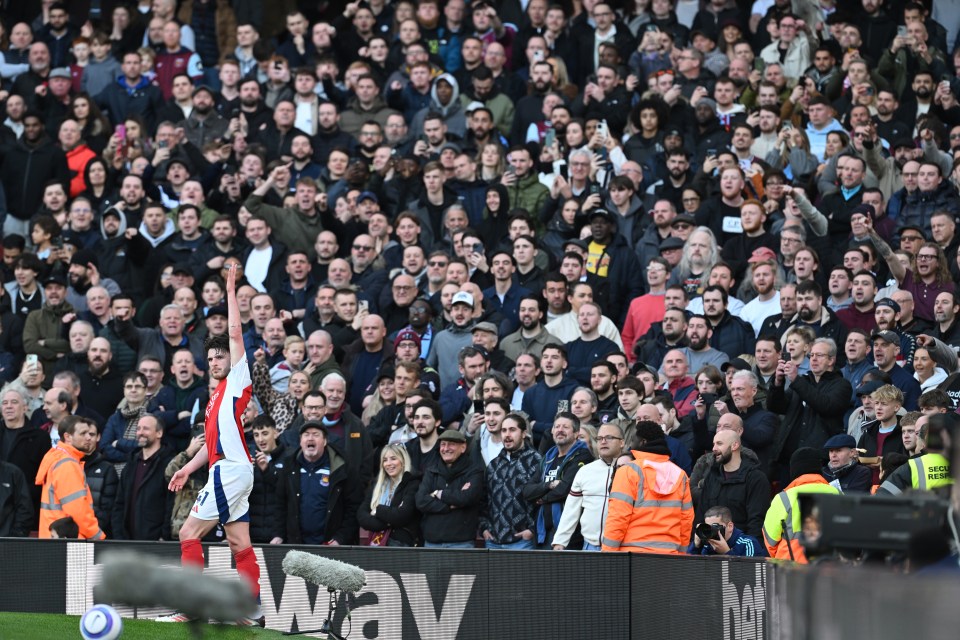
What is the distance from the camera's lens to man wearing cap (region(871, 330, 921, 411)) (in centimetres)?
1381

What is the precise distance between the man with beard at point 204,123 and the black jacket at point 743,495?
10.5 meters

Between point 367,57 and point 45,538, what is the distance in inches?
410

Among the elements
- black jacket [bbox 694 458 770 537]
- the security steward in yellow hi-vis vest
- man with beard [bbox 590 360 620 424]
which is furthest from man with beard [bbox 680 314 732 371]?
the security steward in yellow hi-vis vest

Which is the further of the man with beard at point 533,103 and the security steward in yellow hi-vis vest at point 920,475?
the man with beard at point 533,103

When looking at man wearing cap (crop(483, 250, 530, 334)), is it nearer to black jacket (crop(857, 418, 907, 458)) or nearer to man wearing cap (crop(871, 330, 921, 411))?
man wearing cap (crop(871, 330, 921, 411))

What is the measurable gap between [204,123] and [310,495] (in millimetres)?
8184

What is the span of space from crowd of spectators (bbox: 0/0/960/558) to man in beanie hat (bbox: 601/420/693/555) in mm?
27

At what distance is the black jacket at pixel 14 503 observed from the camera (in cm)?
1484

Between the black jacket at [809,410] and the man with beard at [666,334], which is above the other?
the man with beard at [666,334]

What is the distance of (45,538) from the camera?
13555 millimetres

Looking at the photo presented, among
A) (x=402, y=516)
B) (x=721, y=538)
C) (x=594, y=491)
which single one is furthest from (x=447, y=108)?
(x=721, y=538)

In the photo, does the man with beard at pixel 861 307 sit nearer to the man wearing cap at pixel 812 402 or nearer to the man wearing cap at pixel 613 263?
the man wearing cap at pixel 812 402

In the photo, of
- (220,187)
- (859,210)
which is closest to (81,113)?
(220,187)

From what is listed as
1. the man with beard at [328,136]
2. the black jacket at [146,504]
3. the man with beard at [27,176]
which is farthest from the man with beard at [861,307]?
the man with beard at [27,176]
